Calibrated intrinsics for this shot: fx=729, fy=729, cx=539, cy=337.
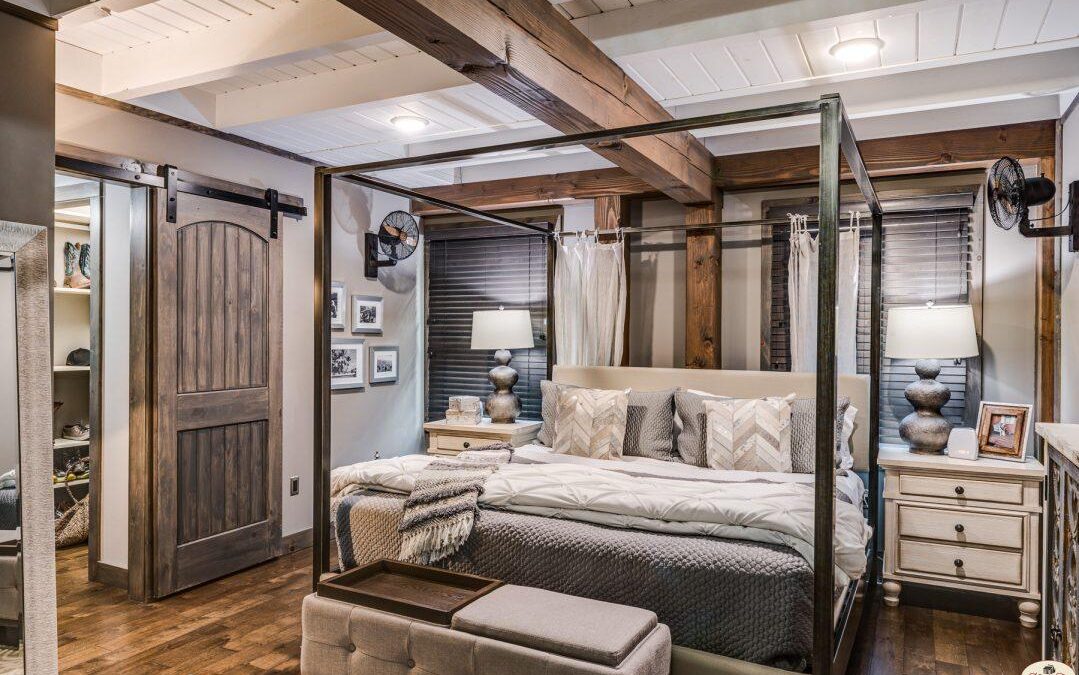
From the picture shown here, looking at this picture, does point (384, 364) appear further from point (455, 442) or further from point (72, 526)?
point (72, 526)

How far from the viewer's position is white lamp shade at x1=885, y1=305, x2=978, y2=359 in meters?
3.55

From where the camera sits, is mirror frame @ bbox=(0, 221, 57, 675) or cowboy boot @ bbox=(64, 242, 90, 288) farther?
cowboy boot @ bbox=(64, 242, 90, 288)

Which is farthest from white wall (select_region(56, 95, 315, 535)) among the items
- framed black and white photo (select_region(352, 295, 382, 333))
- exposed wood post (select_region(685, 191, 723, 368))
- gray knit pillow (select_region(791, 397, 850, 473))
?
gray knit pillow (select_region(791, 397, 850, 473))

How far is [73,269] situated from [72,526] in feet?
5.71

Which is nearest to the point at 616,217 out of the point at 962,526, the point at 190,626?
the point at 962,526

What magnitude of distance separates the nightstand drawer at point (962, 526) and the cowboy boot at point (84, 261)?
5.28 metres

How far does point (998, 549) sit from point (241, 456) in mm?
3882

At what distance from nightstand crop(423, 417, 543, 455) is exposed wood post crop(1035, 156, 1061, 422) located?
275 cm

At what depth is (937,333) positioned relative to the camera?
141 inches

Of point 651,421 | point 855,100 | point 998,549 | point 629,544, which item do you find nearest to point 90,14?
point 629,544

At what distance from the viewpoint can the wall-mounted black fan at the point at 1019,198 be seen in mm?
3215

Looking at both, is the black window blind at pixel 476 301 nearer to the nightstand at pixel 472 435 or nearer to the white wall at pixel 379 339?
the white wall at pixel 379 339

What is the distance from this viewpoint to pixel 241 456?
4.11 m

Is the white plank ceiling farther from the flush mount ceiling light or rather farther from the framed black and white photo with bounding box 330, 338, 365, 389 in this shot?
the framed black and white photo with bounding box 330, 338, 365, 389
